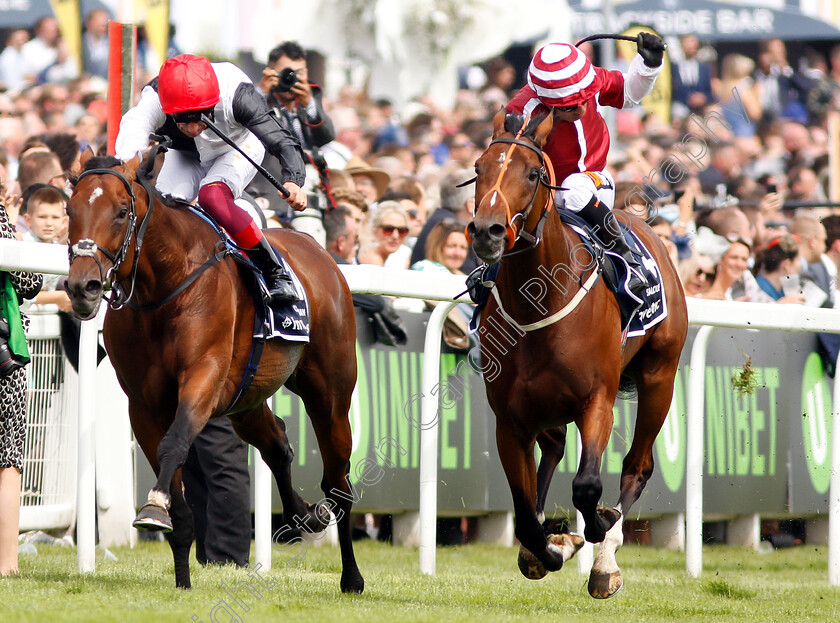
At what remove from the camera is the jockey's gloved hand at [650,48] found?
623cm

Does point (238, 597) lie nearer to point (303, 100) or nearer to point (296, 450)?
point (296, 450)

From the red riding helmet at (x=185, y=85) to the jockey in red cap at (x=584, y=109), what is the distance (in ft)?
4.51

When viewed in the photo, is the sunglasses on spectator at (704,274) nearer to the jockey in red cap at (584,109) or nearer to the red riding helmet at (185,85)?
the jockey in red cap at (584,109)

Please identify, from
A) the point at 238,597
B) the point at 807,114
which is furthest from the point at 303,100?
the point at 807,114

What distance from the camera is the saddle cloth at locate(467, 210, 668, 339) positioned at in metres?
6.00

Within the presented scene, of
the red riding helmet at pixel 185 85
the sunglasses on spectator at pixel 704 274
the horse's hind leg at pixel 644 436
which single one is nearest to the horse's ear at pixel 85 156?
the red riding helmet at pixel 185 85

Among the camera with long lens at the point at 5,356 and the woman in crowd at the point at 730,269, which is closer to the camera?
the camera with long lens at the point at 5,356

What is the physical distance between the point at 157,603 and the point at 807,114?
67.7 ft

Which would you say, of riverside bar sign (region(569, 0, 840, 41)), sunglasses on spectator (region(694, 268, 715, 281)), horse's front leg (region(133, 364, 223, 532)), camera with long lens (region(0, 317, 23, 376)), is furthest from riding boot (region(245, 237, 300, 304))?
riverside bar sign (region(569, 0, 840, 41))

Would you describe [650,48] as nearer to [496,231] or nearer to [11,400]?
[496,231]

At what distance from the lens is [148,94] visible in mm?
5938

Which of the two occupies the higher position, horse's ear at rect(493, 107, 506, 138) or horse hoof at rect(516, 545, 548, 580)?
horse's ear at rect(493, 107, 506, 138)

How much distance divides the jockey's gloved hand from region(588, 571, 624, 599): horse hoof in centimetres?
246

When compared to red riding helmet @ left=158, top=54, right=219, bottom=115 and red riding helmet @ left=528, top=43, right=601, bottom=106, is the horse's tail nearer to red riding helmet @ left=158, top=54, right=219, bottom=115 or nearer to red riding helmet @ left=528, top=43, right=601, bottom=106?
red riding helmet @ left=528, top=43, right=601, bottom=106
